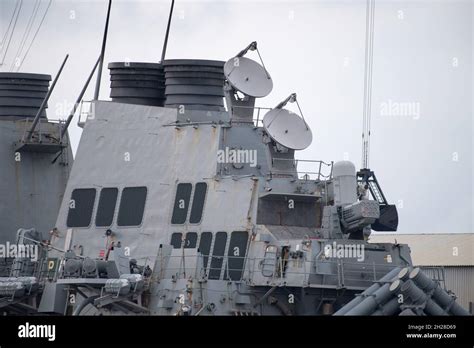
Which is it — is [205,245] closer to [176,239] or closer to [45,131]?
[176,239]

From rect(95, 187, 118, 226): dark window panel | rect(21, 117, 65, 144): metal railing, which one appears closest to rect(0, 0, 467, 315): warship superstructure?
rect(95, 187, 118, 226): dark window panel

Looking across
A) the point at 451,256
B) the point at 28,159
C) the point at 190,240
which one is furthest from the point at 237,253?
the point at 451,256

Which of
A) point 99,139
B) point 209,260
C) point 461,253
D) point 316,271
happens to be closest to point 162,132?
point 99,139

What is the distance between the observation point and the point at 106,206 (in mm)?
32219

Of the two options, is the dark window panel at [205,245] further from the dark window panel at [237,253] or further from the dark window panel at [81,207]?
the dark window panel at [81,207]

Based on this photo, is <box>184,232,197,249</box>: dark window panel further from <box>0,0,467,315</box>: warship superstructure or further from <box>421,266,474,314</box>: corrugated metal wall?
<box>421,266,474,314</box>: corrugated metal wall

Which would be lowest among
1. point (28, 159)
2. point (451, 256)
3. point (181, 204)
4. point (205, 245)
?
point (205, 245)

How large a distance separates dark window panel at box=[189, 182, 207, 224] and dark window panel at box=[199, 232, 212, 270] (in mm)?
458

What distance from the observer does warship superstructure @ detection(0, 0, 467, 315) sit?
94.4 feet

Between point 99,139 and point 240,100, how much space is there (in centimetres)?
378

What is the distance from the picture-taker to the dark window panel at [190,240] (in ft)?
101

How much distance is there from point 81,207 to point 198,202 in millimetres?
3252

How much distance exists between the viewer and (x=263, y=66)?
32.1 m

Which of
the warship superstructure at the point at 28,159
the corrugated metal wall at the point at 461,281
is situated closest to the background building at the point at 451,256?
the corrugated metal wall at the point at 461,281
